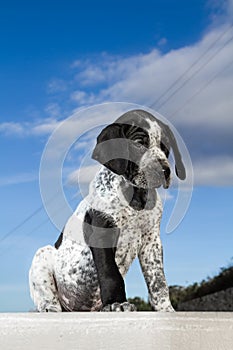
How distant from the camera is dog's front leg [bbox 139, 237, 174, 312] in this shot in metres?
2.94

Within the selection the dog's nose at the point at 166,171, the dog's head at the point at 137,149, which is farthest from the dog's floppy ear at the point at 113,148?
the dog's nose at the point at 166,171

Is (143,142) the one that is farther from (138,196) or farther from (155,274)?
(155,274)

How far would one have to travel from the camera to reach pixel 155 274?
2969mm

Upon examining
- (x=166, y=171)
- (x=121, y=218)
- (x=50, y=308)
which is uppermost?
(x=166, y=171)

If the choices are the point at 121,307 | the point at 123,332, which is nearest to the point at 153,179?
the point at 121,307

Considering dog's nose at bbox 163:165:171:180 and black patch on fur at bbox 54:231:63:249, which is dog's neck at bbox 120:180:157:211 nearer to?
dog's nose at bbox 163:165:171:180

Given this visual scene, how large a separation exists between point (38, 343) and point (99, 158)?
83 cm

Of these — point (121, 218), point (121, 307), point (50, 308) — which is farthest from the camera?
point (50, 308)

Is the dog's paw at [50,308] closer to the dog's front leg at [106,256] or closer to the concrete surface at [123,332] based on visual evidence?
the dog's front leg at [106,256]

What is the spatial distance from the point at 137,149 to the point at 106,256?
45 cm

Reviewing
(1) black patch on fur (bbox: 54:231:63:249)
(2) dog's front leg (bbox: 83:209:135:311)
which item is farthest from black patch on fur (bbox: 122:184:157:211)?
(1) black patch on fur (bbox: 54:231:63:249)

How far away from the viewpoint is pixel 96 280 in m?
3.08

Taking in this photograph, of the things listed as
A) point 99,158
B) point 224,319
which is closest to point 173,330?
point 224,319

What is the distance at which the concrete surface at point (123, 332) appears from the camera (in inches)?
88.9
